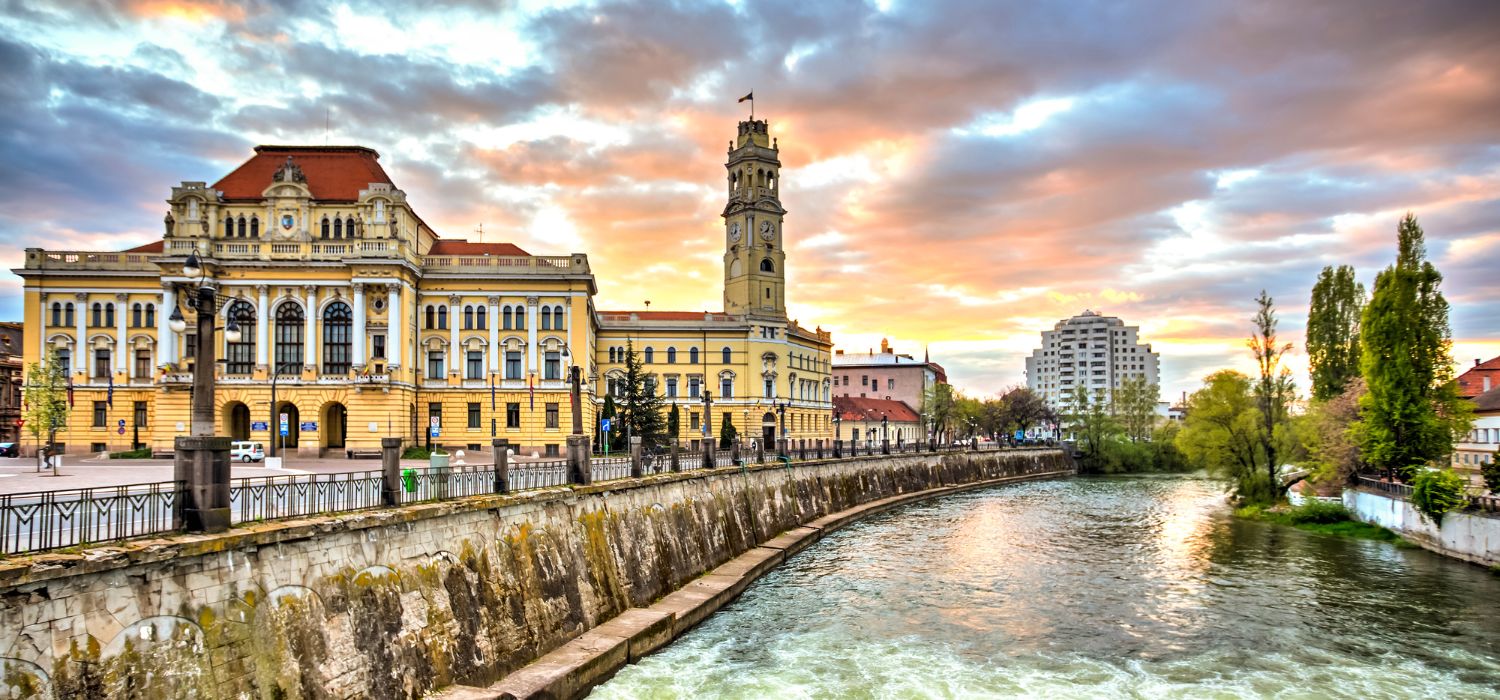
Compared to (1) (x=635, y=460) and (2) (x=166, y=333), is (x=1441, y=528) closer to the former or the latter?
(1) (x=635, y=460)

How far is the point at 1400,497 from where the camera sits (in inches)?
1447

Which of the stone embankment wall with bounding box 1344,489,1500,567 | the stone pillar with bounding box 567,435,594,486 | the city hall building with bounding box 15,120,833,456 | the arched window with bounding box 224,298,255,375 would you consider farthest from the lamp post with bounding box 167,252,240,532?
the arched window with bounding box 224,298,255,375

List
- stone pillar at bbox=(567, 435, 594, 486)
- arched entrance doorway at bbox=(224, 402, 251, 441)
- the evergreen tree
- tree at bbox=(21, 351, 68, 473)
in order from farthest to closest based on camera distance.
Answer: the evergreen tree
arched entrance doorway at bbox=(224, 402, 251, 441)
tree at bbox=(21, 351, 68, 473)
stone pillar at bbox=(567, 435, 594, 486)

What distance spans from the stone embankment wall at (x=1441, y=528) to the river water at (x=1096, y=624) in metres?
0.90

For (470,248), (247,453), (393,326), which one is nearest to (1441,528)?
(247,453)

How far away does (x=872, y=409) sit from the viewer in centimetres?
11312

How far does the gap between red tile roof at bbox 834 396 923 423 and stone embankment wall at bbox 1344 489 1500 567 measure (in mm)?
63559

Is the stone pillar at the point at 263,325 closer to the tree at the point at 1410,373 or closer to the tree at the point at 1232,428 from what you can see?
the tree at the point at 1232,428

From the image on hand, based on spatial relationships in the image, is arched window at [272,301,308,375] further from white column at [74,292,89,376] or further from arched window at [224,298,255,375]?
white column at [74,292,89,376]

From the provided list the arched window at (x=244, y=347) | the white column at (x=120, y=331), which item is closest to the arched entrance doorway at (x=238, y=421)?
the arched window at (x=244, y=347)

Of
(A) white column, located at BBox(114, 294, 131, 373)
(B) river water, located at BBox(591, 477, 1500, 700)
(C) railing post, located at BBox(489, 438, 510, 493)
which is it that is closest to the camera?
(B) river water, located at BBox(591, 477, 1500, 700)

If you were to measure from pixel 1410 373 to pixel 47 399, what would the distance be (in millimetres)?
59877

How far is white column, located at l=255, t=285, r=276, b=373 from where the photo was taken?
173 feet

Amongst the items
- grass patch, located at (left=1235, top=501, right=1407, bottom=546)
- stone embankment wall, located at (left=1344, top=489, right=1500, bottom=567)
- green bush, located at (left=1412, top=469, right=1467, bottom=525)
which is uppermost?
green bush, located at (left=1412, top=469, right=1467, bottom=525)
